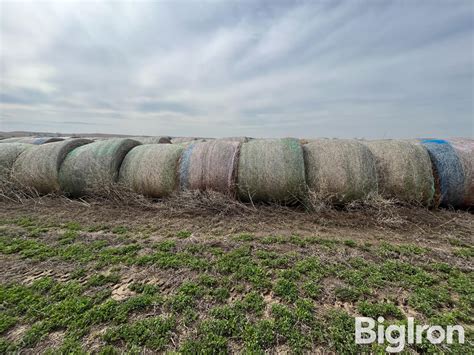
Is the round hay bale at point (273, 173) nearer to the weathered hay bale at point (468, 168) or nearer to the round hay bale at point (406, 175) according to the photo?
the round hay bale at point (406, 175)

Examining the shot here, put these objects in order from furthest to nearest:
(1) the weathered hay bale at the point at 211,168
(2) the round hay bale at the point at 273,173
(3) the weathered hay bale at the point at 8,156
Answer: (3) the weathered hay bale at the point at 8,156
(1) the weathered hay bale at the point at 211,168
(2) the round hay bale at the point at 273,173

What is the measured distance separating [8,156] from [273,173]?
7.11 m

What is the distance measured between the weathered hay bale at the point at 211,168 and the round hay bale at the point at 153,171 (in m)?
0.28

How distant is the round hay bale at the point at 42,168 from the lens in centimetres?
499

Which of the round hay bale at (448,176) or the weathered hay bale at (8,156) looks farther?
the weathered hay bale at (8,156)

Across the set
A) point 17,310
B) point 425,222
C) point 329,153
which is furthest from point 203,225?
point 425,222

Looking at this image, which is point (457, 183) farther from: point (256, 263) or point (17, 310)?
point (17, 310)

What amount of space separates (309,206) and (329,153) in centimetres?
119

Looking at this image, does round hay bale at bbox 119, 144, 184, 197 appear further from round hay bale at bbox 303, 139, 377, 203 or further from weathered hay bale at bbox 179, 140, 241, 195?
round hay bale at bbox 303, 139, 377, 203

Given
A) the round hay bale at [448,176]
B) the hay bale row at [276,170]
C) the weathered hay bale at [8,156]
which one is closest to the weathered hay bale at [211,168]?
the hay bale row at [276,170]

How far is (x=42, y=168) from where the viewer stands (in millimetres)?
5020

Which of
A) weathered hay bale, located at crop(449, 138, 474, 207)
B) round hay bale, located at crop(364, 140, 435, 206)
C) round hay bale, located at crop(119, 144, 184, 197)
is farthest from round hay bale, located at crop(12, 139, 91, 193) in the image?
weathered hay bale, located at crop(449, 138, 474, 207)

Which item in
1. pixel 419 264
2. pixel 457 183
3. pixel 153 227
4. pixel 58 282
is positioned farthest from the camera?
pixel 457 183

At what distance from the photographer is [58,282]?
2.22m
